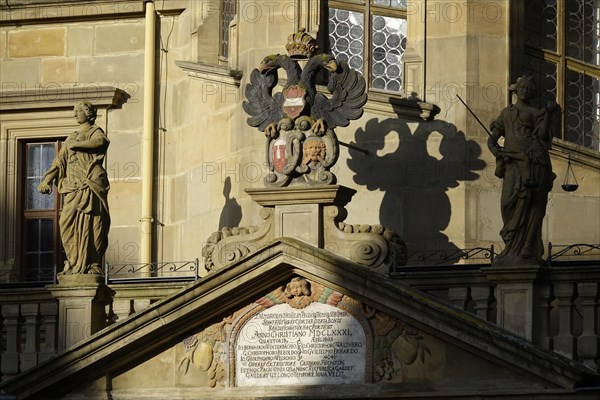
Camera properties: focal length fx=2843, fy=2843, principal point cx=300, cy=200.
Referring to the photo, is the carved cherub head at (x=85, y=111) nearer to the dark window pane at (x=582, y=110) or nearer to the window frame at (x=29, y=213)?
the window frame at (x=29, y=213)

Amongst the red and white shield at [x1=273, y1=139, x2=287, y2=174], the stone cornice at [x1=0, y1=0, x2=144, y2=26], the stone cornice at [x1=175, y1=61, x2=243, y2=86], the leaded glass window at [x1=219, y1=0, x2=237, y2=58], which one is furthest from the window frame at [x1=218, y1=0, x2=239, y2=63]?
the red and white shield at [x1=273, y1=139, x2=287, y2=174]

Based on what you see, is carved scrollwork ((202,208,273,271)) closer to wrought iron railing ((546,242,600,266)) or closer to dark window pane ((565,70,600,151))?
wrought iron railing ((546,242,600,266))

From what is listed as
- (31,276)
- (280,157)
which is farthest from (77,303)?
(31,276)

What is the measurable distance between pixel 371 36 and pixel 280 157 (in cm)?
437

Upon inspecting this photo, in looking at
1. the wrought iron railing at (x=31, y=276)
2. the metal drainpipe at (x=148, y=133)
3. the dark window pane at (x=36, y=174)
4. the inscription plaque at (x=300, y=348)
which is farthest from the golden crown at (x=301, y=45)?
the dark window pane at (x=36, y=174)

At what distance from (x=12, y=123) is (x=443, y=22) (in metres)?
6.29

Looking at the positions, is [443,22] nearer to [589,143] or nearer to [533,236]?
[589,143]

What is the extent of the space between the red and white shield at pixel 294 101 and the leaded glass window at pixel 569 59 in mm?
4603

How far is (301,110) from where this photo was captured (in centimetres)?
3241

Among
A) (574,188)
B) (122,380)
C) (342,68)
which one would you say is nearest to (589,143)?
(574,188)

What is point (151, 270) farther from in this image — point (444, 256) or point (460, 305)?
point (460, 305)

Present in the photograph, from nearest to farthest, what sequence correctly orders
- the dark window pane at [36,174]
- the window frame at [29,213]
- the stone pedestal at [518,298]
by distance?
the stone pedestal at [518,298], the window frame at [29,213], the dark window pane at [36,174]

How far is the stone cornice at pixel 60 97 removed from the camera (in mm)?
37562

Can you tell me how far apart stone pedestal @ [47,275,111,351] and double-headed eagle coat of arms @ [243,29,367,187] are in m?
2.40
